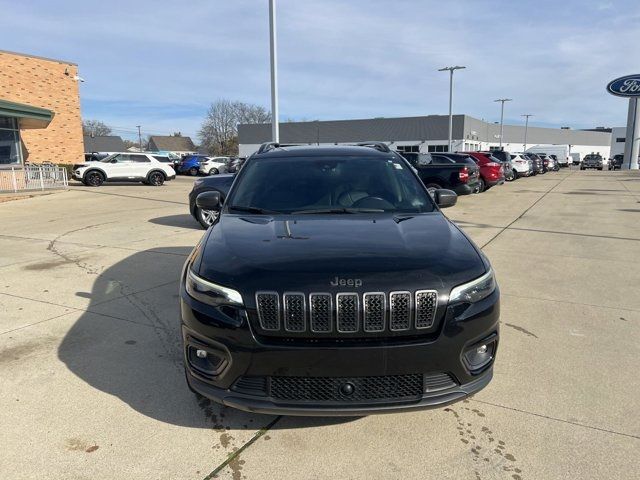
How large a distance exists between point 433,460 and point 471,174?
1543 cm

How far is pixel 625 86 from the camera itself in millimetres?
51094

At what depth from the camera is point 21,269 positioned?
270 inches

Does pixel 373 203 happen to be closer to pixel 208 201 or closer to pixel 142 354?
pixel 208 201

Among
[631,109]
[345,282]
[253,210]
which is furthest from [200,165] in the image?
[631,109]

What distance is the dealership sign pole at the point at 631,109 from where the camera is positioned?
50562 millimetres

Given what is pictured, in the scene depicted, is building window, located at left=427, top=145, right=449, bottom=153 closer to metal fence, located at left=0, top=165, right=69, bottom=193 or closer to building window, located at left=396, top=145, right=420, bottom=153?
building window, located at left=396, top=145, right=420, bottom=153

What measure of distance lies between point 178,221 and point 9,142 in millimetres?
16594

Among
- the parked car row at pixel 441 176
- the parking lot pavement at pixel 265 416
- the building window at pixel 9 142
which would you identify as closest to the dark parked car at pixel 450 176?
the parked car row at pixel 441 176

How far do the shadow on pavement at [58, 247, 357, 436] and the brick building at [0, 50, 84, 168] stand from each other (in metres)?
22.6

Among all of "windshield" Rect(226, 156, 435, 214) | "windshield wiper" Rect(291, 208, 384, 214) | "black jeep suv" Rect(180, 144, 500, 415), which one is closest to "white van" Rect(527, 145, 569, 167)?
"windshield" Rect(226, 156, 435, 214)

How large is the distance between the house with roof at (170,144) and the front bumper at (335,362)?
380 ft

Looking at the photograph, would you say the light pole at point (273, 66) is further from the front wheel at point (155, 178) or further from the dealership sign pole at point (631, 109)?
the dealership sign pole at point (631, 109)

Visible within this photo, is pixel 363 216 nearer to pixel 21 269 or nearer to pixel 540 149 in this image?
pixel 21 269

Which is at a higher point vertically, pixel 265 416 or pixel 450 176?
pixel 450 176
